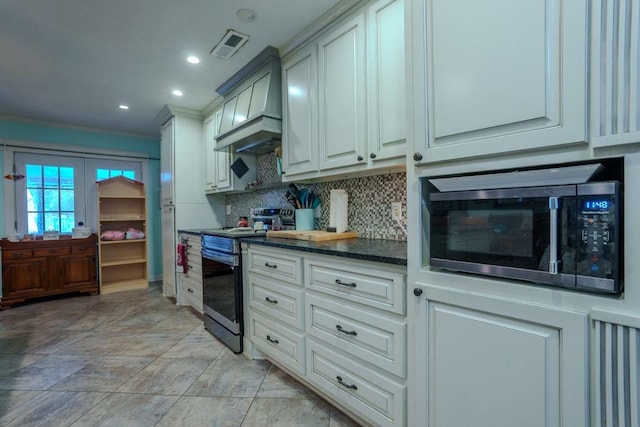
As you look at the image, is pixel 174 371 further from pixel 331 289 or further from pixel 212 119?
pixel 212 119

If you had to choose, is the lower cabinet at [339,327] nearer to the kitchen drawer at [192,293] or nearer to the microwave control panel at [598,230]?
the microwave control panel at [598,230]

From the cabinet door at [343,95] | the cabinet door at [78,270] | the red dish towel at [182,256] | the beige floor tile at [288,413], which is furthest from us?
the cabinet door at [78,270]

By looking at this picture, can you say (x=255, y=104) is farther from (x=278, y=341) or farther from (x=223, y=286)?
(x=278, y=341)

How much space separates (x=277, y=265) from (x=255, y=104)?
1402 mm

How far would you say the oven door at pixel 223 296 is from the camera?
7.71 feet

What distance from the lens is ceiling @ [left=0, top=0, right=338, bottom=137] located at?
6.22 feet

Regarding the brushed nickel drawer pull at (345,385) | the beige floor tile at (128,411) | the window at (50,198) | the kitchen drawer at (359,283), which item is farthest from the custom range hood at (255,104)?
the window at (50,198)

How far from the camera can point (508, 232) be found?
96 centimetres

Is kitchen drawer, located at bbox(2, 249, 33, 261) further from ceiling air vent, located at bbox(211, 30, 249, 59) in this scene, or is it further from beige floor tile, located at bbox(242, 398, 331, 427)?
beige floor tile, located at bbox(242, 398, 331, 427)

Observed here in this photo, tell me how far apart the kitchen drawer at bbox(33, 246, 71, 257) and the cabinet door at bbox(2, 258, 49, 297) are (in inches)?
2.9

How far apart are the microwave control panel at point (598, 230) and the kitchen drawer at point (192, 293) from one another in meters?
3.15

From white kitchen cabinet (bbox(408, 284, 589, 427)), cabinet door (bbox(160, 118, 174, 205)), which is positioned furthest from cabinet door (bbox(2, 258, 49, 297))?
white kitchen cabinet (bbox(408, 284, 589, 427))

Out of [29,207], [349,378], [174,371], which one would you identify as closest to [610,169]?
[349,378]

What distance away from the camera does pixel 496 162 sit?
969 millimetres
